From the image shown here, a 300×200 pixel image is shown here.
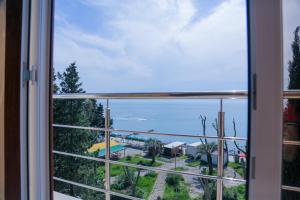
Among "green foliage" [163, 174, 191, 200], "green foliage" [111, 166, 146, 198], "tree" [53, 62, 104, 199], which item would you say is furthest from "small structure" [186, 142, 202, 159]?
"tree" [53, 62, 104, 199]

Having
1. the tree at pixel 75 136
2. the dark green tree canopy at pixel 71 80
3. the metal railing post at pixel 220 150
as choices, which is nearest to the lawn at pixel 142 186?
the tree at pixel 75 136

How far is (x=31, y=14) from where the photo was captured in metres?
1.22

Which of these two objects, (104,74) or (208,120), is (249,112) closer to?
(208,120)

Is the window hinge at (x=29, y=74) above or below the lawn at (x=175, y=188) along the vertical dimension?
above

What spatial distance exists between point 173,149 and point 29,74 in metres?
1.60

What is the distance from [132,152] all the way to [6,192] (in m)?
1.51

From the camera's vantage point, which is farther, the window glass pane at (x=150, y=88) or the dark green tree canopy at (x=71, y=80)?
the dark green tree canopy at (x=71, y=80)

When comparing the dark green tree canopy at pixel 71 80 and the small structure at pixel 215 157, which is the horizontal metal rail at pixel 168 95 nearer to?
the small structure at pixel 215 157

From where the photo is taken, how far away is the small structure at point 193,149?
2227 mm

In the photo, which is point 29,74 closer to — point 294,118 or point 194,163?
point 294,118

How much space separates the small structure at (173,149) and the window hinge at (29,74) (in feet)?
5.15

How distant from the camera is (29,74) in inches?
47.8

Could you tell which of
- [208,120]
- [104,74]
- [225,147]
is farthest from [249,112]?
[104,74]

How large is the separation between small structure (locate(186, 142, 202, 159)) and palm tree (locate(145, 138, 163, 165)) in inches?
11.3
